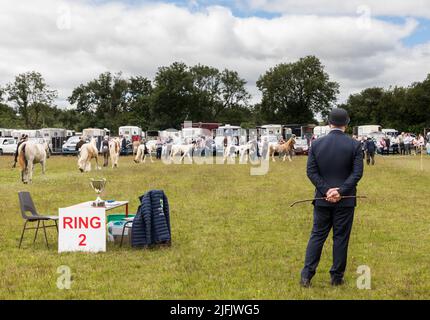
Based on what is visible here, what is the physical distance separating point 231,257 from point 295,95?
298 feet

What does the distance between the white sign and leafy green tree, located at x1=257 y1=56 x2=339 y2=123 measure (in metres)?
88.3

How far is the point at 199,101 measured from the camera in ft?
316

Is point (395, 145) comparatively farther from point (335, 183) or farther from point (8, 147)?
point (335, 183)

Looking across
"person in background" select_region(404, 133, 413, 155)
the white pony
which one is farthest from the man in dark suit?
"person in background" select_region(404, 133, 413, 155)

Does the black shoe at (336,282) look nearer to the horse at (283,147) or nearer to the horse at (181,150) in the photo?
the horse at (283,147)

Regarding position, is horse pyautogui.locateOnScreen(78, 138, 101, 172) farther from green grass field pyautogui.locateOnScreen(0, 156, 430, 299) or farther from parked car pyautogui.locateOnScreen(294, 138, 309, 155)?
parked car pyautogui.locateOnScreen(294, 138, 309, 155)

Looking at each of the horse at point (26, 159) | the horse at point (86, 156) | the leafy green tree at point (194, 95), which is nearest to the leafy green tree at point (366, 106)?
the leafy green tree at point (194, 95)

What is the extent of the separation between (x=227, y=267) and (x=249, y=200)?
7.76m

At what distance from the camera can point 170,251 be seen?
8859 millimetres

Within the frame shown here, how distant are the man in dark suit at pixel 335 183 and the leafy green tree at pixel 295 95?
89845mm

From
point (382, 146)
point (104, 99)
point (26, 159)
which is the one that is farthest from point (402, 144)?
point (104, 99)

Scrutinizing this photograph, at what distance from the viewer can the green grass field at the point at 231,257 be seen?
6602 mm
